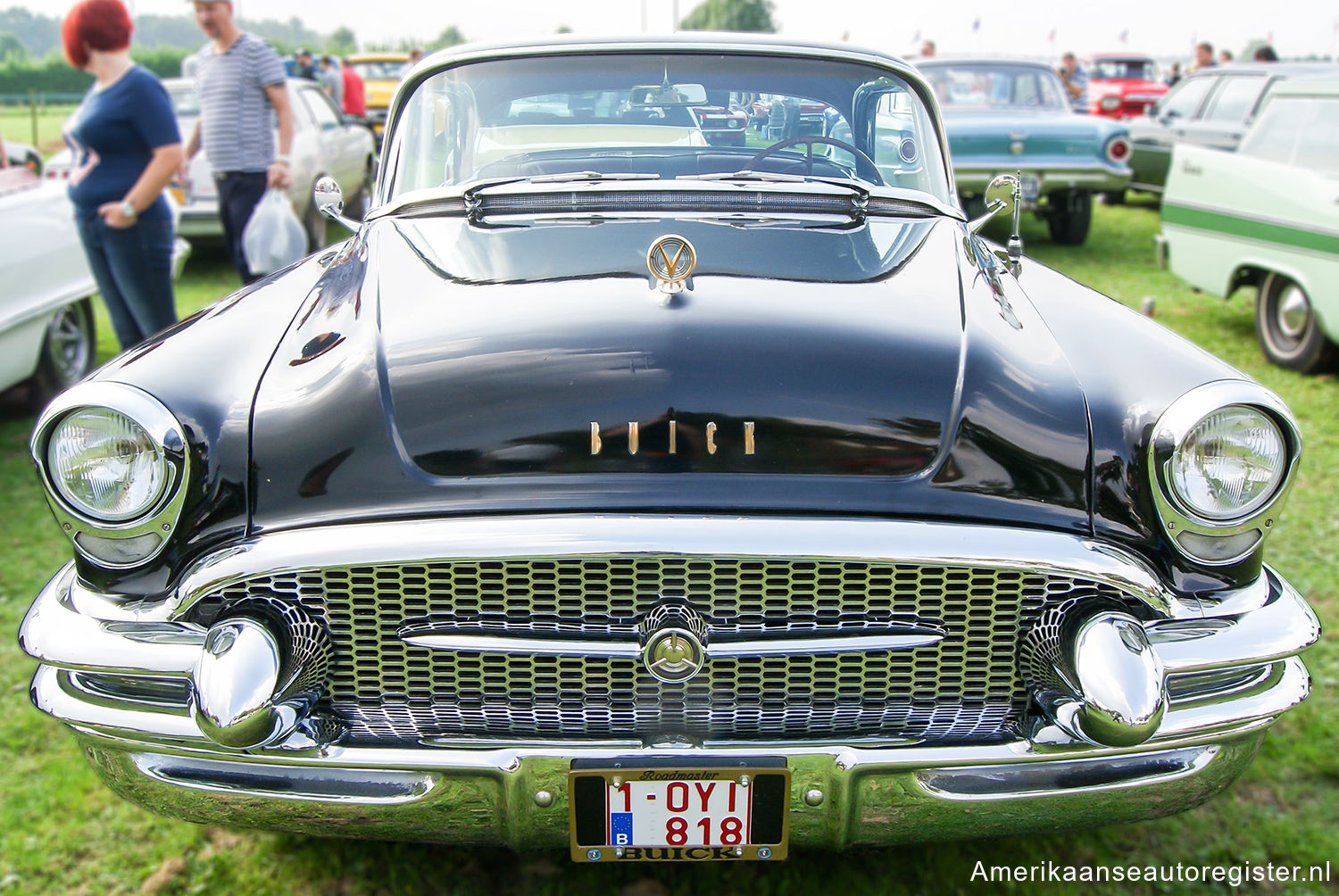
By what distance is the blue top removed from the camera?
4180 mm

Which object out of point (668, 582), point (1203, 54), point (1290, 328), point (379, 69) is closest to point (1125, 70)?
point (1203, 54)

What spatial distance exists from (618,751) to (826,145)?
1780 millimetres

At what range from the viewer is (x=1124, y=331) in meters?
2.22

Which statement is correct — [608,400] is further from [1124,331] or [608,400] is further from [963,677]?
[1124,331]

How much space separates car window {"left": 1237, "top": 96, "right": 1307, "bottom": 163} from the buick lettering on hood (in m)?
4.70

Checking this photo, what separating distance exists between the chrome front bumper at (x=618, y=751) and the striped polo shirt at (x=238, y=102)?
11.4ft

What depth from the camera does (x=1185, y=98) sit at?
9.74m

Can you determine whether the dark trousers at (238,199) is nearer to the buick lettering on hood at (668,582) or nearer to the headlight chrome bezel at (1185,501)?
the buick lettering on hood at (668,582)

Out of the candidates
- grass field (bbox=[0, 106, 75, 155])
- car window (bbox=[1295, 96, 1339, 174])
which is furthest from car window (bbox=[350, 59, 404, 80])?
car window (bbox=[1295, 96, 1339, 174])

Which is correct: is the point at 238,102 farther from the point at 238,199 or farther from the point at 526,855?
the point at 526,855

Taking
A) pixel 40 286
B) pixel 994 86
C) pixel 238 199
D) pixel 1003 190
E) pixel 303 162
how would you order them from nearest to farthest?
pixel 1003 190 < pixel 40 286 < pixel 238 199 < pixel 303 162 < pixel 994 86

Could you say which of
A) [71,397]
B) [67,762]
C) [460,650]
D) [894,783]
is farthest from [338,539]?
[67,762]

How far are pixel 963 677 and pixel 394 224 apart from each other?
5.49 ft

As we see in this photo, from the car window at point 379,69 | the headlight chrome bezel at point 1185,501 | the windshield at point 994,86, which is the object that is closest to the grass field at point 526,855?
the headlight chrome bezel at point 1185,501
